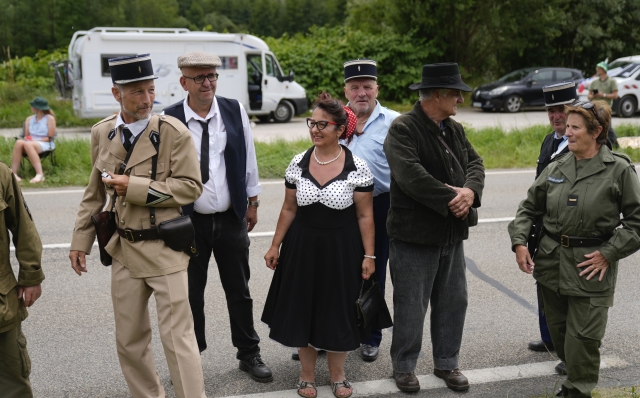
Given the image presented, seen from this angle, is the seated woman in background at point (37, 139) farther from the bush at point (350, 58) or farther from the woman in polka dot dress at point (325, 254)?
the bush at point (350, 58)

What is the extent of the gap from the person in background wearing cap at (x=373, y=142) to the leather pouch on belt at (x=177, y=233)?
1484mm

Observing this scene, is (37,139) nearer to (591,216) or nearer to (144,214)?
(144,214)

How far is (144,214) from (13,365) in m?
1.03

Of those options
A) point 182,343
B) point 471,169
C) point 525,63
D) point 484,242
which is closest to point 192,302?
point 182,343

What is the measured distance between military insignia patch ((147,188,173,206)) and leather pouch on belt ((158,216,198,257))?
0.14 m

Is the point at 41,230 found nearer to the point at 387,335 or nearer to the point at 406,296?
the point at 387,335

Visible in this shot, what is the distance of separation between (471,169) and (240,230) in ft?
5.02

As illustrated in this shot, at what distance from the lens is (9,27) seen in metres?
49.8

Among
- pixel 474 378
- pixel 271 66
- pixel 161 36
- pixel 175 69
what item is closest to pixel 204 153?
pixel 474 378

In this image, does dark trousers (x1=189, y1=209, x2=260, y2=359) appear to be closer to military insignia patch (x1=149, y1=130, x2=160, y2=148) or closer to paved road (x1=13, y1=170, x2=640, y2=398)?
paved road (x1=13, y1=170, x2=640, y2=398)

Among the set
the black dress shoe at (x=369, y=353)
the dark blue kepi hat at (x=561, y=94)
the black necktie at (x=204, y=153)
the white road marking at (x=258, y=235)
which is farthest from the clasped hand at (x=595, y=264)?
the white road marking at (x=258, y=235)

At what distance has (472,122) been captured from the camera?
71.3ft

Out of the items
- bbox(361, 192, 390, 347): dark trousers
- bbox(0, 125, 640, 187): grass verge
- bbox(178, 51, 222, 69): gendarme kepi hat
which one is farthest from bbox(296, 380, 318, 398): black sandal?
bbox(0, 125, 640, 187): grass verge

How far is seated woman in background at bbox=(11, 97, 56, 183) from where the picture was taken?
11.7 meters
